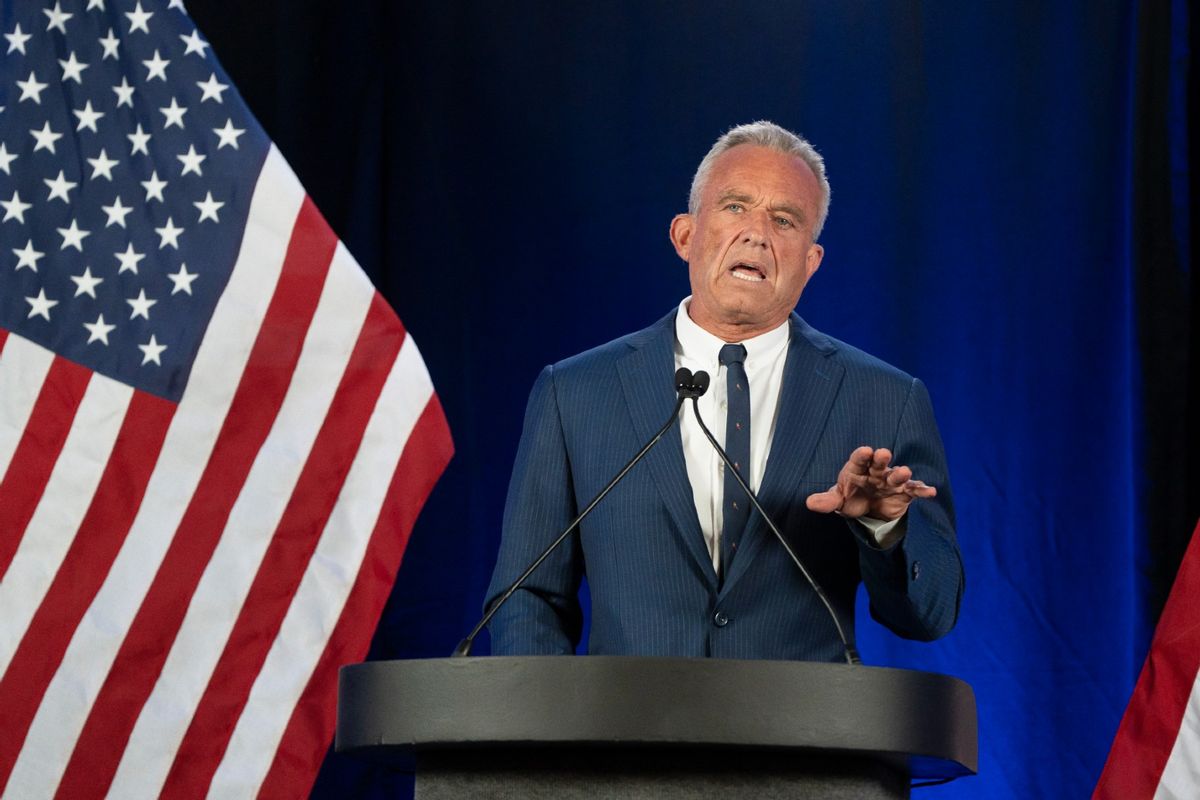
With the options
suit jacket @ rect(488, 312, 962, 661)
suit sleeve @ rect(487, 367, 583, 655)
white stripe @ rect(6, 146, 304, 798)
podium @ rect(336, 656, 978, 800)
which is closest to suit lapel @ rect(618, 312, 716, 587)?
suit jacket @ rect(488, 312, 962, 661)

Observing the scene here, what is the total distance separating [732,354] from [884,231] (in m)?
1.43

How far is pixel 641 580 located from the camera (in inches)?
71.7

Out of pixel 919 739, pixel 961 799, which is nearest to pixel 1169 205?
pixel 961 799

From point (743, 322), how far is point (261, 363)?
115cm

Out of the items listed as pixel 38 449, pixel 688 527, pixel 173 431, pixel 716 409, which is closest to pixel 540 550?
pixel 688 527

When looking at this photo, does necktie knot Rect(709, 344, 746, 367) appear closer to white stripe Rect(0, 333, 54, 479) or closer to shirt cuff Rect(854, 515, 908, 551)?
shirt cuff Rect(854, 515, 908, 551)

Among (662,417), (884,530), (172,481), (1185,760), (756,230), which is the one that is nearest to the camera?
(884,530)

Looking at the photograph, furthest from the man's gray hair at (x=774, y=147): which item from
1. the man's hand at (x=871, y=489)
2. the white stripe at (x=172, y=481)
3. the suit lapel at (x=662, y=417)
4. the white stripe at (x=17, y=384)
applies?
the white stripe at (x=17, y=384)

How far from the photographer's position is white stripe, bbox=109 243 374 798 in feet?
8.52

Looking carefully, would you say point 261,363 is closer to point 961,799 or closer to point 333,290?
point 333,290

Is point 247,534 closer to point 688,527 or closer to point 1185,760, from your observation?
point 688,527

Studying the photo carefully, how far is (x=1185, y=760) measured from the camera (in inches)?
101

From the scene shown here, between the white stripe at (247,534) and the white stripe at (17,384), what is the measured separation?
0.42 metres

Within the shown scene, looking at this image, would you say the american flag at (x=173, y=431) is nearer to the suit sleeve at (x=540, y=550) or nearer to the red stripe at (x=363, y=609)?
the red stripe at (x=363, y=609)
